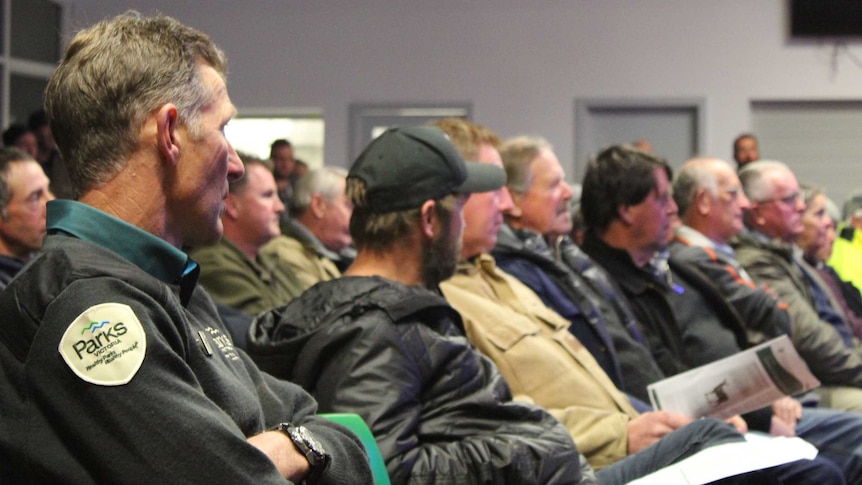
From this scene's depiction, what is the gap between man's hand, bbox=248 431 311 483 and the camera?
4.44 feet

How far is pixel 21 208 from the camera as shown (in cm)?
357

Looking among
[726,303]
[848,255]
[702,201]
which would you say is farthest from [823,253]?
[726,303]

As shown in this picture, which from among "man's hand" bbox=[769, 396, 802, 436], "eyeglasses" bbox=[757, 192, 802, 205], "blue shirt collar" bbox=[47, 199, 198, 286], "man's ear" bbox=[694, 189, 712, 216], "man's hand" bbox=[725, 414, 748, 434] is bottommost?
"man's hand" bbox=[769, 396, 802, 436]

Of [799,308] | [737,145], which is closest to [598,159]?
[799,308]

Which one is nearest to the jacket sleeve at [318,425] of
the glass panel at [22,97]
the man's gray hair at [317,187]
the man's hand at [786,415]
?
the man's hand at [786,415]

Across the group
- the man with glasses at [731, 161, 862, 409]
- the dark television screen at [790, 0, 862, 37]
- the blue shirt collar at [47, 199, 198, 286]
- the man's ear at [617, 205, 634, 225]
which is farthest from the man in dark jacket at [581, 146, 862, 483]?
the dark television screen at [790, 0, 862, 37]

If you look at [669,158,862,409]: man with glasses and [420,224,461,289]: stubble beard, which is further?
[669,158,862,409]: man with glasses

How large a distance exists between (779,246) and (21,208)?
3034 millimetres

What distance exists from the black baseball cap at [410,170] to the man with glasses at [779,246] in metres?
2.49

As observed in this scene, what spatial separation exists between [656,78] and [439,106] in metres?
1.87

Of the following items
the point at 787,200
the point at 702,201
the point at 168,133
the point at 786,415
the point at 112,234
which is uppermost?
the point at 168,133

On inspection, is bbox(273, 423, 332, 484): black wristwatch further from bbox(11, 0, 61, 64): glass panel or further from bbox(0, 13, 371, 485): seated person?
bbox(11, 0, 61, 64): glass panel

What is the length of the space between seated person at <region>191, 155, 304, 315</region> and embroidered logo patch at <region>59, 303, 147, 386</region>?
2.53m

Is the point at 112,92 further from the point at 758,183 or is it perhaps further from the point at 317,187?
the point at 758,183
